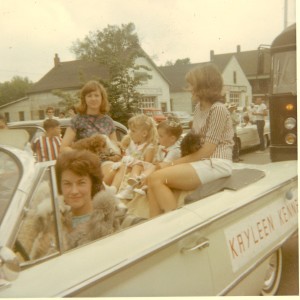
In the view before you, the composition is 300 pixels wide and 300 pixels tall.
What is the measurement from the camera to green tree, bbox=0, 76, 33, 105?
248cm

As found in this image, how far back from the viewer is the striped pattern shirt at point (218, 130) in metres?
2.47

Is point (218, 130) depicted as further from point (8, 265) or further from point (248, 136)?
point (248, 136)

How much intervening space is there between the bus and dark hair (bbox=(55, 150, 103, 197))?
8.71 feet

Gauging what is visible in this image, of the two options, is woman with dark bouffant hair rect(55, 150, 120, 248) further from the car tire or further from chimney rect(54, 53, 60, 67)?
the car tire

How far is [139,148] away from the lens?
8.94 ft

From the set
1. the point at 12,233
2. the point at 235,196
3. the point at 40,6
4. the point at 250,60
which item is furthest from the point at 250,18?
the point at 250,60

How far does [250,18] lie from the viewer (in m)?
2.31

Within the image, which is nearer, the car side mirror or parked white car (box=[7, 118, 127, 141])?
the car side mirror

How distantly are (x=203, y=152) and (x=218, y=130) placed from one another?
0.15 m

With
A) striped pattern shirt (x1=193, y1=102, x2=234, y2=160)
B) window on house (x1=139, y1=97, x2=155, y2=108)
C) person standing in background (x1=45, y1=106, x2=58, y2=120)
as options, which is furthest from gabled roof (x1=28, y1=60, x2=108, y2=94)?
striped pattern shirt (x1=193, y1=102, x2=234, y2=160)

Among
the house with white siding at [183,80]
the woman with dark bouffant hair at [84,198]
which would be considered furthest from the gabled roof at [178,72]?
the woman with dark bouffant hair at [84,198]

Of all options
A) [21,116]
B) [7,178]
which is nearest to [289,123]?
[21,116]

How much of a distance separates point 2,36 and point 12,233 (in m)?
1.17

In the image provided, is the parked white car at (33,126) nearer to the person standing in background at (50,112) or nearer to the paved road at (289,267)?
the person standing in background at (50,112)
